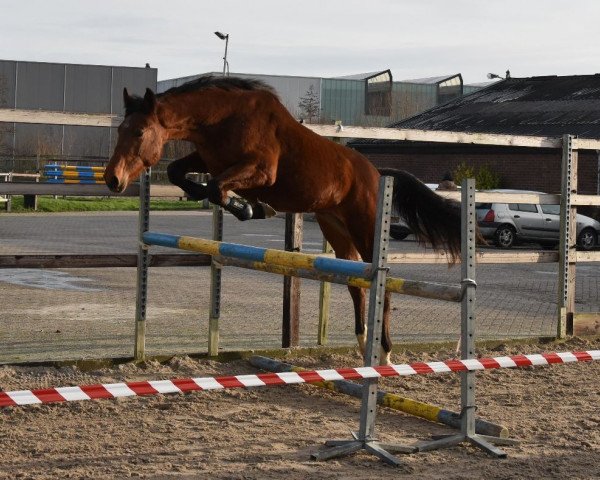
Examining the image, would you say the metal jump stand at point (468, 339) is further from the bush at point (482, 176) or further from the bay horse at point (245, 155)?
the bush at point (482, 176)

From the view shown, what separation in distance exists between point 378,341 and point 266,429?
3.19 feet

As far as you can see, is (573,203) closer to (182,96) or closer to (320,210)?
(320,210)

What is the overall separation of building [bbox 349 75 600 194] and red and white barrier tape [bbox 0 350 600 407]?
27.0 m

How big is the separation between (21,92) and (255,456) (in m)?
48.3

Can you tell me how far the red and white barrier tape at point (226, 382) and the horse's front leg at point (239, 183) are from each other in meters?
1.56

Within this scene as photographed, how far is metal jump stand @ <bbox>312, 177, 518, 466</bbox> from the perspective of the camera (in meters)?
A: 5.73

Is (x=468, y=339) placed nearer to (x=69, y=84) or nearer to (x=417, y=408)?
(x=417, y=408)

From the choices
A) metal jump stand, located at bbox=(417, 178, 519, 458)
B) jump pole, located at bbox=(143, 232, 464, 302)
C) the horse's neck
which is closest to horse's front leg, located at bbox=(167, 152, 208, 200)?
the horse's neck

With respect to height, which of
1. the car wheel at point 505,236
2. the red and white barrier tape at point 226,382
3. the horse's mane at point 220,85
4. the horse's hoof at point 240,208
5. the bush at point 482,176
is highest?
the bush at point 482,176

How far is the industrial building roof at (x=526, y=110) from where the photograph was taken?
34.9 m

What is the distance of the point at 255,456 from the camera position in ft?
18.3

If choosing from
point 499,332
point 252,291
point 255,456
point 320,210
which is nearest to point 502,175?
point 252,291

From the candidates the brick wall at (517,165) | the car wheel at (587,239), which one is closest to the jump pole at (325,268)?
A: the car wheel at (587,239)

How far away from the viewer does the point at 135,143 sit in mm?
6262
